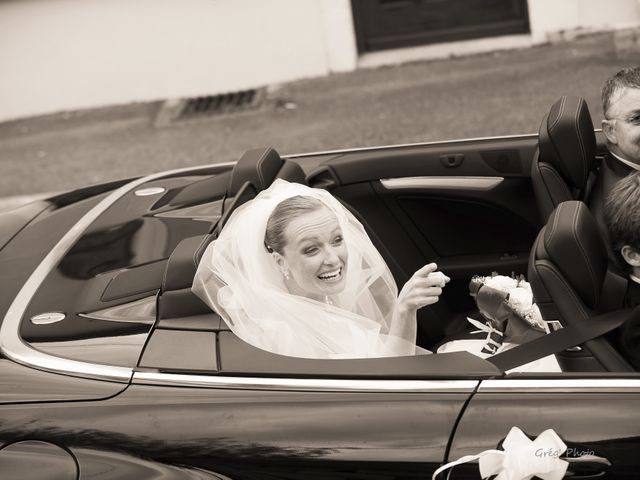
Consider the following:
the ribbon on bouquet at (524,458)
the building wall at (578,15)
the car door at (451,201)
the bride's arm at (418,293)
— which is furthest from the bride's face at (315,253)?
the building wall at (578,15)

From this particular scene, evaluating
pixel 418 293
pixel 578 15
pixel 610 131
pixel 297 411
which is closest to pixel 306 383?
pixel 297 411

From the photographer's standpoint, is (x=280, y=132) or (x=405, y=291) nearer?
(x=405, y=291)

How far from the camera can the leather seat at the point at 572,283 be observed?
2.92 m

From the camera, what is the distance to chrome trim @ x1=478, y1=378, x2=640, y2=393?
105 inches

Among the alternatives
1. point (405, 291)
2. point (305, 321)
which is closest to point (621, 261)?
point (405, 291)

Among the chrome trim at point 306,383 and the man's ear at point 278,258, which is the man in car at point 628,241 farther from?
the man's ear at point 278,258

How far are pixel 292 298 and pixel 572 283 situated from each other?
2.85 feet

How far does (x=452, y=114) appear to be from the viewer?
28.7ft

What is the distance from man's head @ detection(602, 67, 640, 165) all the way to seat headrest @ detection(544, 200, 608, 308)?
90 centimetres

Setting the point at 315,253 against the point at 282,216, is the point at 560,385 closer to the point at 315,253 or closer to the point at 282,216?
the point at 315,253

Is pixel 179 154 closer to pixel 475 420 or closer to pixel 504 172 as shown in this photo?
pixel 504 172

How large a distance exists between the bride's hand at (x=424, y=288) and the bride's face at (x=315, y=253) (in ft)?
0.92

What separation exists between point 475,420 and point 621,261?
29.9 inches

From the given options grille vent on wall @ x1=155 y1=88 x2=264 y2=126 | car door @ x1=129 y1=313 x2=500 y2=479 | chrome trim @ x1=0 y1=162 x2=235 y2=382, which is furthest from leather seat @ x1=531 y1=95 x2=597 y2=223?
grille vent on wall @ x1=155 y1=88 x2=264 y2=126
